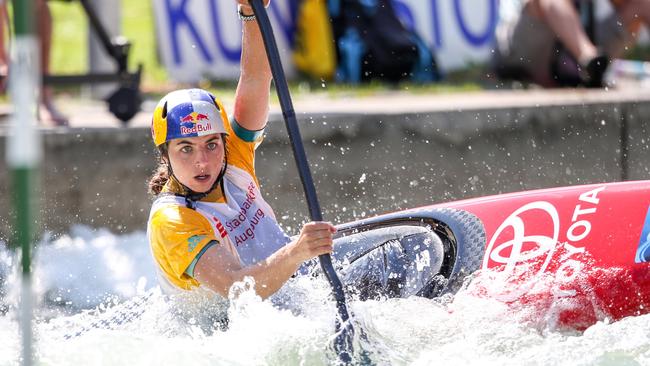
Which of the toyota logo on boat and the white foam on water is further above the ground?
the toyota logo on boat

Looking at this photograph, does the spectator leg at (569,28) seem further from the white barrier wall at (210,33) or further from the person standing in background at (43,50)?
the person standing in background at (43,50)

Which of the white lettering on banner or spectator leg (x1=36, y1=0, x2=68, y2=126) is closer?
the white lettering on banner

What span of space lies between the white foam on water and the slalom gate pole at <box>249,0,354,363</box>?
39mm

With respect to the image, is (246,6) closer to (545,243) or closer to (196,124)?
(196,124)

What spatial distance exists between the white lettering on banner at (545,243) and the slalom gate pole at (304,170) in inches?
24.6

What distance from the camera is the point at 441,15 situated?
8.75 m

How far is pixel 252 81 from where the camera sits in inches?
172

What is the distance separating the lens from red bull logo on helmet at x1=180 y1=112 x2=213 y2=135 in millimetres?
3963

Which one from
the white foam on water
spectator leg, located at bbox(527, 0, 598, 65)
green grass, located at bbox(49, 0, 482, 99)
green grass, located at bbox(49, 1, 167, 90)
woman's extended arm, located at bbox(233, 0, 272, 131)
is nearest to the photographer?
the white foam on water

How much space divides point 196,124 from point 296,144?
34 cm

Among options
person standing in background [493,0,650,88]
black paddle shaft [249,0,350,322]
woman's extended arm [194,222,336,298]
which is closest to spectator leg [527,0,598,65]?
person standing in background [493,0,650,88]

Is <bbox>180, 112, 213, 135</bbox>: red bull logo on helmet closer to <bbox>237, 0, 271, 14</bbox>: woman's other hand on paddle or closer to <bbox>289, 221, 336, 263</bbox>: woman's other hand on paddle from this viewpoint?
<bbox>237, 0, 271, 14</bbox>: woman's other hand on paddle

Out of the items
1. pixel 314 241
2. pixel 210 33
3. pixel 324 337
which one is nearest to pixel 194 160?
pixel 314 241

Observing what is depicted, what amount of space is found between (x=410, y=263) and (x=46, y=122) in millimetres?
2959
